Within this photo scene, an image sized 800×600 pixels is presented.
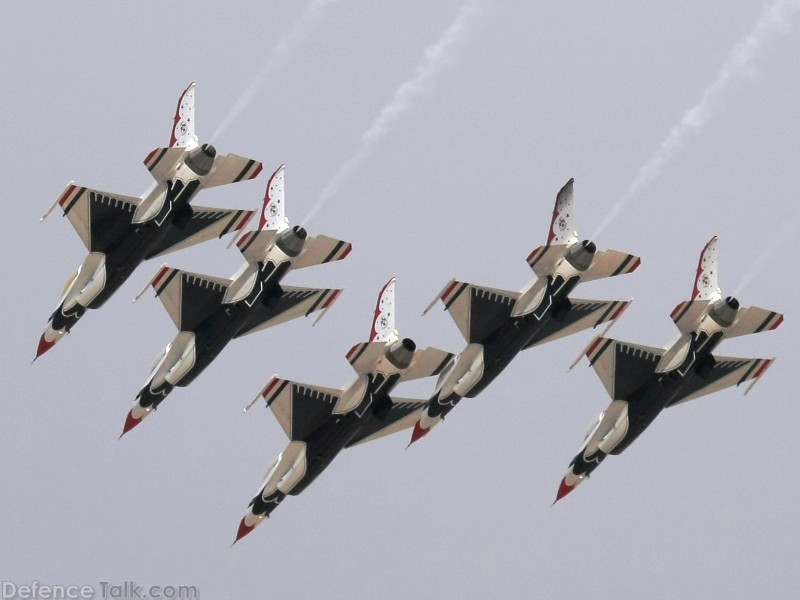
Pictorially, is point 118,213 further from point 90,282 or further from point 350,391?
point 350,391

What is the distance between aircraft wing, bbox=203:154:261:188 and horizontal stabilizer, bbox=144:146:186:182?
3.97ft

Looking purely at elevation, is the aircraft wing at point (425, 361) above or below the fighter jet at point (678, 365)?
below

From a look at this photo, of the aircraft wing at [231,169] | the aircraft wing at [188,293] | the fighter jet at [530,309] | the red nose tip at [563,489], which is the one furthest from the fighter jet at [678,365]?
the aircraft wing at [231,169]

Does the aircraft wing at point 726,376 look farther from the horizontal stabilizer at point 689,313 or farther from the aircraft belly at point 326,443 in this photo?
the aircraft belly at point 326,443

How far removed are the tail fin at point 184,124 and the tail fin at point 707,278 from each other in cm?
1720

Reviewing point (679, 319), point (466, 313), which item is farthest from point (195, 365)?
point (679, 319)

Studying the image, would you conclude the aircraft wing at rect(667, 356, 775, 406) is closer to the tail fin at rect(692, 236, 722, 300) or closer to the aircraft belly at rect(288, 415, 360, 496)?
the tail fin at rect(692, 236, 722, 300)

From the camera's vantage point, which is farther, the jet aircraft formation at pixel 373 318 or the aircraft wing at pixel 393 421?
the aircraft wing at pixel 393 421

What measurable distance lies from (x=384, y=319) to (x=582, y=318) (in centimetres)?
696

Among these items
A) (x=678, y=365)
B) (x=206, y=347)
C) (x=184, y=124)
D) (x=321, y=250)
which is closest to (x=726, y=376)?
(x=678, y=365)

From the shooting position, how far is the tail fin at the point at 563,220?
332 feet

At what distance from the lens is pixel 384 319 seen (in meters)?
102

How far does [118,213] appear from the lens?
338ft

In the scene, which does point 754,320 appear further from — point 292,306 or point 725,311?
point 292,306
